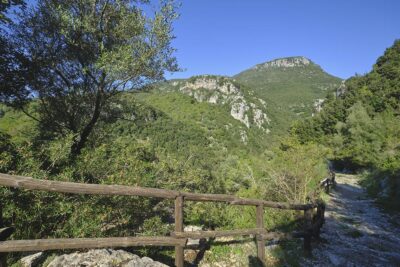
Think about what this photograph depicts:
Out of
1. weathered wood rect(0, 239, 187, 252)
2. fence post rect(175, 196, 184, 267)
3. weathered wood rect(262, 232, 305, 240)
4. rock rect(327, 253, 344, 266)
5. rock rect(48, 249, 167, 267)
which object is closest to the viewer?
weathered wood rect(0, 239, 187, 252)

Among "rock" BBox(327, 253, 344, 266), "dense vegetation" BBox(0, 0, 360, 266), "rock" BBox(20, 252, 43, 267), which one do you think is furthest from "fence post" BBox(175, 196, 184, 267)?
"rock" BBox(327, 253, 344, 266)

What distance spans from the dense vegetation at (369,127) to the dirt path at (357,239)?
6593 millimetres

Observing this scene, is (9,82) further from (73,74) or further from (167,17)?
(167,17)

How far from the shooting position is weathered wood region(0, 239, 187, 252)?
3998 millimetres

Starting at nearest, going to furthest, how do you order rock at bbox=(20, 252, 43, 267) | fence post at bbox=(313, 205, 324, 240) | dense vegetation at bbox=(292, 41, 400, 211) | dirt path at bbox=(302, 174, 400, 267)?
rock at bbox=(20, 252, 43, 267), dirt path at bbox=(302, 174, 400, 267), fence post at bbox=(313, 205, 324, 240), dense vegetation at bbox=(292, 41, 400, 211)

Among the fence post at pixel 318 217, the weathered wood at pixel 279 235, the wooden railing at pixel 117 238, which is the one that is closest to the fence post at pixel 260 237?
the wooden railing at pixel 117 238

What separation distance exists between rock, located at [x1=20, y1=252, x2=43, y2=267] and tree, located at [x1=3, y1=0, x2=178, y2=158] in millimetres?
5607

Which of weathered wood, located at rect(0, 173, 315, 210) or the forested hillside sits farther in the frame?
the forested hillside

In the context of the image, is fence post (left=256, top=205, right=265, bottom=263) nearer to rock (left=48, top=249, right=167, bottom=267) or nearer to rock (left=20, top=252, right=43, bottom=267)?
rock (left=48, top=249, right=167, bottom=267)

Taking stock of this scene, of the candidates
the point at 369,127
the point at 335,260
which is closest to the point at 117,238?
the point at 335,260

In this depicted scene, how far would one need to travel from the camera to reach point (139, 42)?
12.1 metres

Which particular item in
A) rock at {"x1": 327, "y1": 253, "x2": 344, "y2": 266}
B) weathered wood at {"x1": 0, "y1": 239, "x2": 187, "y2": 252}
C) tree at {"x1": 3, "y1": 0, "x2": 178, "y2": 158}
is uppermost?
tree at {"x1": 3, "y1": 0, "x2": 178, "y2": 158}

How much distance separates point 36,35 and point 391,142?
37.0m

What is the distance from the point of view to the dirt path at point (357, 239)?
27.9ft
